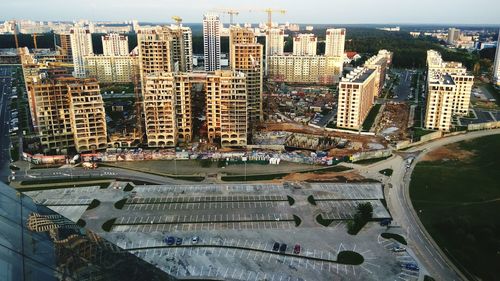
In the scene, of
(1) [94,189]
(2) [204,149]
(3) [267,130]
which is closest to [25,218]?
(1) [94,189]

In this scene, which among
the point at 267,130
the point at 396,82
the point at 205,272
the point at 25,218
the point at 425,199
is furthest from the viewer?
the point at 396,82

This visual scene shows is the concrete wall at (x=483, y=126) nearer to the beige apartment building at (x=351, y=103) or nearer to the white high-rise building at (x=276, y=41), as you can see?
the beige apartment building at (x=351, y=103)

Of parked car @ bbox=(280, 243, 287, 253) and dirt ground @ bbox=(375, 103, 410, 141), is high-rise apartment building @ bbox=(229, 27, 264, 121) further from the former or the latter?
parked car @ bbox=(280, 243, 287, 253)

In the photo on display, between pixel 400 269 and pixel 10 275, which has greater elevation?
pixel 10 275

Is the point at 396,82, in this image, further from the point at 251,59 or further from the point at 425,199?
the point at 425,199

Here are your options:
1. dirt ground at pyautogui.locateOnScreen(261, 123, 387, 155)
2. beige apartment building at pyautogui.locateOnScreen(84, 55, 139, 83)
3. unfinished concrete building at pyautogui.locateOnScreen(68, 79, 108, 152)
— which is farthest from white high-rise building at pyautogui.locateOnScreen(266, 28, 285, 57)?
unfinished concrete building at pyautogui.locateOnScreen(68, 79, 108, 152)

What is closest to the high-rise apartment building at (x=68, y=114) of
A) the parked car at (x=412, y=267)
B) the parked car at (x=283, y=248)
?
the parked car at (x=283, y=248)

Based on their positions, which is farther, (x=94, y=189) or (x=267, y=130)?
(x=267, y=130)
